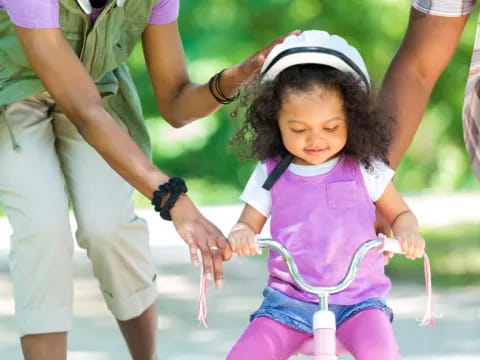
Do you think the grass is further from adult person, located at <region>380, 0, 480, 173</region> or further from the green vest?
the green vest

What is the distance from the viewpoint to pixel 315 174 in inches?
143

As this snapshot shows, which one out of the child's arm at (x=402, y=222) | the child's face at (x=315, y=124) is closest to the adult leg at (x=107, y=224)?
the child's face at (x=315, y=124)

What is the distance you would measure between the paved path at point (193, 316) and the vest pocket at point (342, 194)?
1.90m

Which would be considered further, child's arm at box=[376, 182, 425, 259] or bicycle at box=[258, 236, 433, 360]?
child's arm at box=[376, 182, 425, 259]

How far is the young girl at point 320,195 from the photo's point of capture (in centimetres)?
353

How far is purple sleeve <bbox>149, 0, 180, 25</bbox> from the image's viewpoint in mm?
4367

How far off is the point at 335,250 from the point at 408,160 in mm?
5611

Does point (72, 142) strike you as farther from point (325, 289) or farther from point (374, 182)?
point (325, 289)

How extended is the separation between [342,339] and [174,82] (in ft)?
4.37

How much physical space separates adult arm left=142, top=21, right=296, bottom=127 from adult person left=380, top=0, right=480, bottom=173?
532 millimetres

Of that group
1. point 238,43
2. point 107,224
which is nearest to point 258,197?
point 107,224

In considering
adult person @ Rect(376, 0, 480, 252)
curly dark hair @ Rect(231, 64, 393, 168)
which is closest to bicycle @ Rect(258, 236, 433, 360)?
curly dark hair @ Rect(231, 64, 393, 168)

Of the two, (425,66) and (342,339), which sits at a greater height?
(425,66)

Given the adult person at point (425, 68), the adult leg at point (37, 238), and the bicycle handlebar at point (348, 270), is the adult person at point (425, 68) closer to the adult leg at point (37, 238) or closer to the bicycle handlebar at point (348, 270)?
the bicycle handlebar at point (348, 270)
